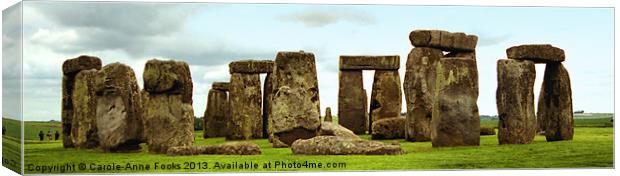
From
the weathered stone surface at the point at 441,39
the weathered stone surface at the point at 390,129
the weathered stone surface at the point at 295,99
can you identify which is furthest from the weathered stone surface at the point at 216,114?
the weathered stone surface at the point at 295,99

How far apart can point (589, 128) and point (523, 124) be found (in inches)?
91.1

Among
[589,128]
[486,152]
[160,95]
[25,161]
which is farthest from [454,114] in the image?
[25,161]

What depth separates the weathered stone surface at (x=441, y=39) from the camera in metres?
25.2

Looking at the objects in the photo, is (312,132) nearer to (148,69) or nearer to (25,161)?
(148,69)

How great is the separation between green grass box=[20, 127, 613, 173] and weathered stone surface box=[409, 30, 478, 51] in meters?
3.93

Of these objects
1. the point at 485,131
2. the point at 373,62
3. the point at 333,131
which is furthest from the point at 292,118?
the point at 373,62

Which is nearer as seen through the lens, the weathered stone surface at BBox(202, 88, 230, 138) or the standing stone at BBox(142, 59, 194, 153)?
the standing stone at BBox(142, 59, 194, 153)

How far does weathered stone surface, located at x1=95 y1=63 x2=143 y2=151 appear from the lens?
21.4m

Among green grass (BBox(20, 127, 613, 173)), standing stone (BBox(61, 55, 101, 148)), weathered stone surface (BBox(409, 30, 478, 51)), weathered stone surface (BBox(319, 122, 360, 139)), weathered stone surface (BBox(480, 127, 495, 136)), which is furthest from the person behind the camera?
weathered stone surface (BBox(480, 127, 495, 136))

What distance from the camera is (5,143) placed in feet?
62.6

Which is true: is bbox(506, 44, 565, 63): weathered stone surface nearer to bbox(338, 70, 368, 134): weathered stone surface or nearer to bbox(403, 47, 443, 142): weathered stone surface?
bbox(403, 47, 443, 142): weathered stone surface

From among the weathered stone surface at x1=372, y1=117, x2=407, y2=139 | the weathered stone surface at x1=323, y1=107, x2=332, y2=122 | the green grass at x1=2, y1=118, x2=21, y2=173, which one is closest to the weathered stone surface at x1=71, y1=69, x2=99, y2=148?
the green grass at x1=2, y1=118, x2=21, y2=173

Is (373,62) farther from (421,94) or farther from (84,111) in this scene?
(84,111)

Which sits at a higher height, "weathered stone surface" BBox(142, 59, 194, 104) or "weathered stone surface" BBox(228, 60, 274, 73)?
"weathered stone surface" BBox(228, 60, 274, 73)
